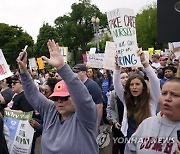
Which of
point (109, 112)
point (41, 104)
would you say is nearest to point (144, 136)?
point (41, 104)

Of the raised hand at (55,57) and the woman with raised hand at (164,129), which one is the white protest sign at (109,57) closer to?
the raised hand at (55,57)

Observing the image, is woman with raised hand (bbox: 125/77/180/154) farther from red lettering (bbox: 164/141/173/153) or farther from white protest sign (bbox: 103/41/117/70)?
white protest sign (bbox: 103/41/117/70)

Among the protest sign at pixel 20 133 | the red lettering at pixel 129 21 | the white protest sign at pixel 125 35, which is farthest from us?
the red lettering at pixel 129 21

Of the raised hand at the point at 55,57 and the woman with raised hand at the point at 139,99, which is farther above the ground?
the raised hand at the point at 55,57

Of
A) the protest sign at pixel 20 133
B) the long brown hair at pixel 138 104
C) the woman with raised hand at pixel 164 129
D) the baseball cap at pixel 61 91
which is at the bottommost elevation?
the protest sign at pixel 20 133

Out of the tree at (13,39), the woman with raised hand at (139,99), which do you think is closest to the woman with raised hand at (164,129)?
the woman with raised hand at (139,99)

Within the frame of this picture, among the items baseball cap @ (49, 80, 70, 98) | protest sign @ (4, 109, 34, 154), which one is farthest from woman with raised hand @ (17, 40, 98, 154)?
protest sign @ (4, 109, 34, 154)

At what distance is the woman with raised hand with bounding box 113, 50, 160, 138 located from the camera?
13.3 ft

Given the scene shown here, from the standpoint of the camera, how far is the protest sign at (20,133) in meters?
4.68

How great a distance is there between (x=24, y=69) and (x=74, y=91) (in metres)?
0.81

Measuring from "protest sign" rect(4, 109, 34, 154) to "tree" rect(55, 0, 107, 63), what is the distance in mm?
72366

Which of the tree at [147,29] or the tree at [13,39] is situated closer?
the tree at [13,39]

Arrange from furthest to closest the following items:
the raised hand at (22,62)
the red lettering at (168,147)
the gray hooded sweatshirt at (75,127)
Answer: the raised hand at (22,62) < the gray hooded sweatshirt at (75,127) < the red lettering at (168,147)

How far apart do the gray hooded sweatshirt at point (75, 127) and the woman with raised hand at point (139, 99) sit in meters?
1.28
